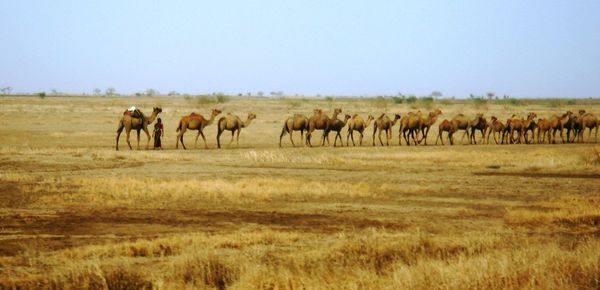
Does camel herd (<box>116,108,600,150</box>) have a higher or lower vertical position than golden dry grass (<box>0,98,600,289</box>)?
higher

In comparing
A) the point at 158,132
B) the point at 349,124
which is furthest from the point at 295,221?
the point at 349,124

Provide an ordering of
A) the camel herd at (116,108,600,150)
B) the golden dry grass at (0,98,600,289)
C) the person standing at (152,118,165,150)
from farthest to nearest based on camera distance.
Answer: the camel herd at (116,108,600,150) < the person standing at (152,118,165,150) < the golden dry grass at (0,98,600,289)

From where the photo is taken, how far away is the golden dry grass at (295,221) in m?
8.92

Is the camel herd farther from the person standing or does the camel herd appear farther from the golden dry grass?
the golden dry grass

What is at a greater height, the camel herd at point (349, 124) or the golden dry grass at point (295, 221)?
the camel herd at point (349, 124)

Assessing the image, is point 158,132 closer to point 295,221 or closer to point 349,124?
point 349,124

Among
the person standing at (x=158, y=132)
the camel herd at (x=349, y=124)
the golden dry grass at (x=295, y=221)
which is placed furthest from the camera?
the camel herd at (x=349, y=124)

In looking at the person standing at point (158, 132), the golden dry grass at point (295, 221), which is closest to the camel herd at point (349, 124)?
the person standing at point (158, 132)

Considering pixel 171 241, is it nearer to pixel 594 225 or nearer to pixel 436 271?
pixel 436 271

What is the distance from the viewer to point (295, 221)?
1368 cm

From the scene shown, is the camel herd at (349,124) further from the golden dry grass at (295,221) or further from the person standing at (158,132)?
the golden dry grass at (295,221)

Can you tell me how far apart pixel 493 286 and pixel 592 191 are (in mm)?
10958

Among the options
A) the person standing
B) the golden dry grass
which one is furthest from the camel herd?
the golden dry grass

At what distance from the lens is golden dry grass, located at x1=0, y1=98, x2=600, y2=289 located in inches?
351
